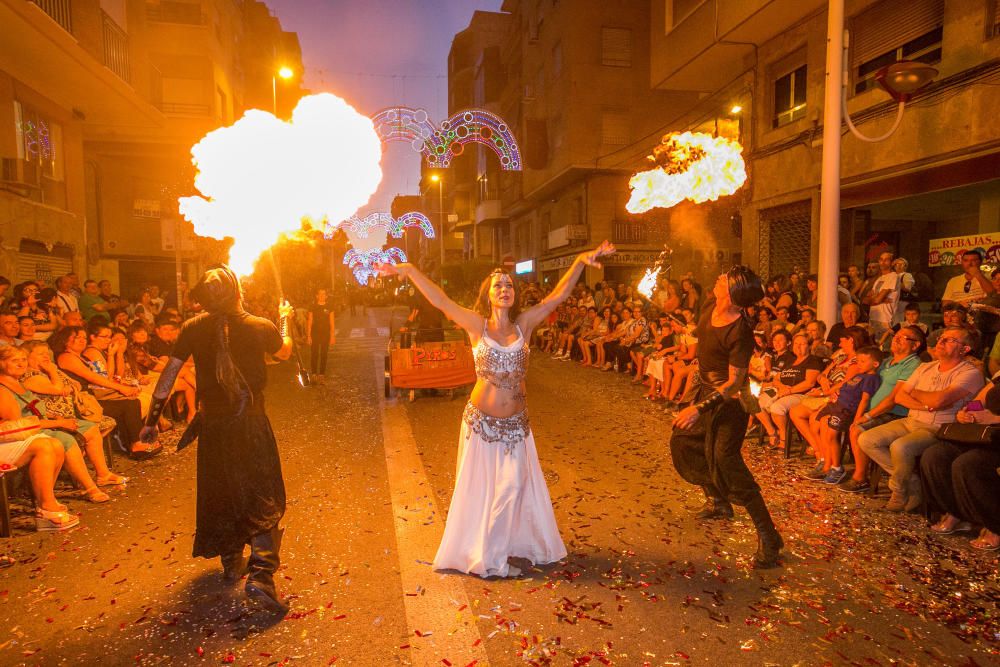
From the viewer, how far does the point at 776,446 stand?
7.70 meters

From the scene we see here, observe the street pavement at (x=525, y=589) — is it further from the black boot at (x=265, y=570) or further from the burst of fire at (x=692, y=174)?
the burst of fire at (x=692, y=174)

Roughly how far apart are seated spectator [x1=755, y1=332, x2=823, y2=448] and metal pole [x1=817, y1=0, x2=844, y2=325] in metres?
1.35

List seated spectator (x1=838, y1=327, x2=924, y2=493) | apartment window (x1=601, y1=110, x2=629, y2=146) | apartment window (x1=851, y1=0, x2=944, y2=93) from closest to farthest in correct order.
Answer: seated spectator (x1=838, y1=327, x2=924, y2=493), apartment window (x1=851, y1=0, x2=944, y2=93), apartment window (x1=601, y1=110, x2=629, y2=146)

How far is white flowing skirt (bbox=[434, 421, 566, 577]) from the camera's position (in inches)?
166

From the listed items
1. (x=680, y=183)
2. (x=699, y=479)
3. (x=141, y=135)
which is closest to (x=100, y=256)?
(x=141, y=135)

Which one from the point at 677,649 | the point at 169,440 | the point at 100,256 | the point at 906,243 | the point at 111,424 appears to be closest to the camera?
the point at 677,649

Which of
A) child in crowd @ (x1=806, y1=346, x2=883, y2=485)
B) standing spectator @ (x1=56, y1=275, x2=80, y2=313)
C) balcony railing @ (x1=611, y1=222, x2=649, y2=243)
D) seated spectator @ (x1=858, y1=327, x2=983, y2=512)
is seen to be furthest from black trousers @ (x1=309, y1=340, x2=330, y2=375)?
balcony railing @ (x1=611, y1=222, x2=649, y2=243)

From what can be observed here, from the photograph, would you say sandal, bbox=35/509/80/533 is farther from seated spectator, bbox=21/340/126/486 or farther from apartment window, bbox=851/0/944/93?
apartment window, bbox=851/0/944/93

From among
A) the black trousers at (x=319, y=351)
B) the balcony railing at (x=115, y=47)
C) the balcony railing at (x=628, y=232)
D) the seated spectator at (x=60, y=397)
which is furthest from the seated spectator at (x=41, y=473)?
the balcony railing at (x=628, y=232)

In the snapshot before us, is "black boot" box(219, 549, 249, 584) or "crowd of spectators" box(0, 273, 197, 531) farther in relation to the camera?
"crowd of spectators" box(0, 273, 197, 531)

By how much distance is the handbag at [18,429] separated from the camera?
519cm

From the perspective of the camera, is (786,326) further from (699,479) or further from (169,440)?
(169,440)

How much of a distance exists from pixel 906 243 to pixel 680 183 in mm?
7808

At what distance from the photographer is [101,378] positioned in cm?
714
